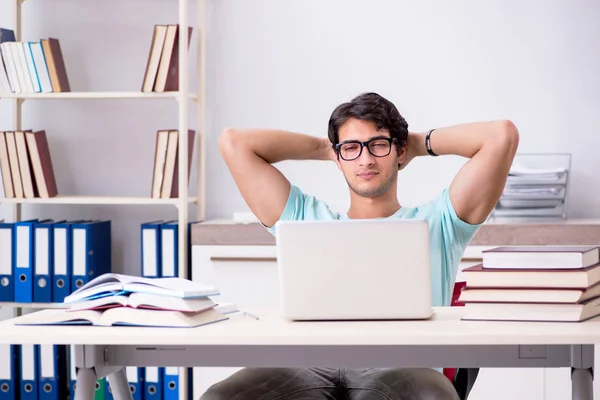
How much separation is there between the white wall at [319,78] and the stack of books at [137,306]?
2.06 metres

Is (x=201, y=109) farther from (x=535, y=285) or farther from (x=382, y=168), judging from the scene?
(x=535, y=285)

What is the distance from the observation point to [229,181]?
3725mm

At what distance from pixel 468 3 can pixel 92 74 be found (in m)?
1.68

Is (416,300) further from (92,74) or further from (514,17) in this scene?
(92,74)

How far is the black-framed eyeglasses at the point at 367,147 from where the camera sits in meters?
2.14

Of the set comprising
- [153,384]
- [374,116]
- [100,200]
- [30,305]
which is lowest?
[153,384]

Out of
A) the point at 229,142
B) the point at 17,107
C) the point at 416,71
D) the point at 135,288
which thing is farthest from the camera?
the point at 17,107

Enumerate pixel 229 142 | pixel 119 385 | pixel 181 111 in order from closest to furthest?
pixel 119 385
pixel 229 142
pixel 181 111

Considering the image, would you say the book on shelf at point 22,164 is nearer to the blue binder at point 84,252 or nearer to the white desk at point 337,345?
the blue binder at point 84,252

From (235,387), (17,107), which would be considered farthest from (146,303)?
(17,107)

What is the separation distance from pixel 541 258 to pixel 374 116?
0.74m

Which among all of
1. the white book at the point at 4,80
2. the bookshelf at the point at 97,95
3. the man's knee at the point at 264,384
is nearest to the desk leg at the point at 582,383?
the man's knee at the point at 264,384

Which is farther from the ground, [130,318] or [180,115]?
[180,115]

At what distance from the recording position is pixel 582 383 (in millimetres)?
1509
